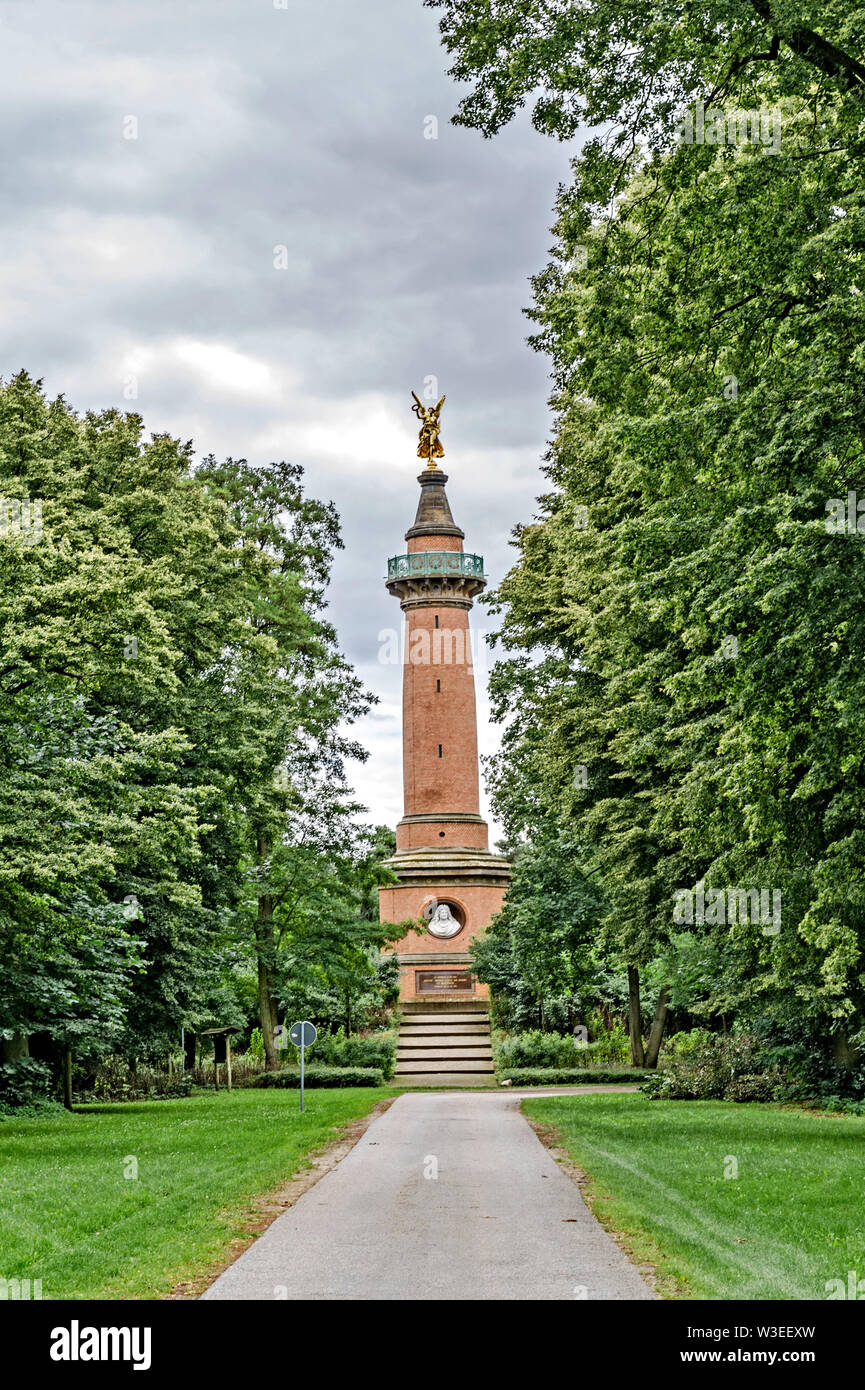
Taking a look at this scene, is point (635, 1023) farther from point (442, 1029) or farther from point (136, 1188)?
point (136, 1188)

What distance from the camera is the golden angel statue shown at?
54.3 m

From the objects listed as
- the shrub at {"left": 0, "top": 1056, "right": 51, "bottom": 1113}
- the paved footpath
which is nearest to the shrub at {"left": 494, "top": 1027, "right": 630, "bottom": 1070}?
the shrub at {"left": 0, "top": 1056, "right": 51, "bottom": 1113}

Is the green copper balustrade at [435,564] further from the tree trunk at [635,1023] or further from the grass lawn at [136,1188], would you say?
the grass lawn at [136,1188]

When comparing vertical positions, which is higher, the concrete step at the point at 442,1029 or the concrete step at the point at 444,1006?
the concrete step at the point at 444,1006

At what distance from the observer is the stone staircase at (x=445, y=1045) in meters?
36.6

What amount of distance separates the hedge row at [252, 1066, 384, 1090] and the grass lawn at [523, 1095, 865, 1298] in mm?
11939

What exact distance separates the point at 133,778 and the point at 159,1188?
851 cm

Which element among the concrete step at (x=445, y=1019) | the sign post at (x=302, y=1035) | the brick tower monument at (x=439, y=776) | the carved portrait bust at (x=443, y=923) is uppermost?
the brick tower monument at (x=439, y=776)

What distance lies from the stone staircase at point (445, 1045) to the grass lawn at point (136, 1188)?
A: 1252 cm

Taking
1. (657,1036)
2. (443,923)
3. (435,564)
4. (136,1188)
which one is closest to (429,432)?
(435,564)

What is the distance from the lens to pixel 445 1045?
40156 mm

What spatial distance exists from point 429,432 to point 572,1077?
96.2 feet

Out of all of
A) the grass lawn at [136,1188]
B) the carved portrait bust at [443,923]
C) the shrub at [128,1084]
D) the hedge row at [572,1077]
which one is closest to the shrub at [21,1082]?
the grass lawn at [136,1188]

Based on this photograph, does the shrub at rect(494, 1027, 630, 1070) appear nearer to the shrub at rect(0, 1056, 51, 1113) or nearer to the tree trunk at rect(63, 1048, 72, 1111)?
the tree trunk at rect(63, 1048, 72, 1111)
